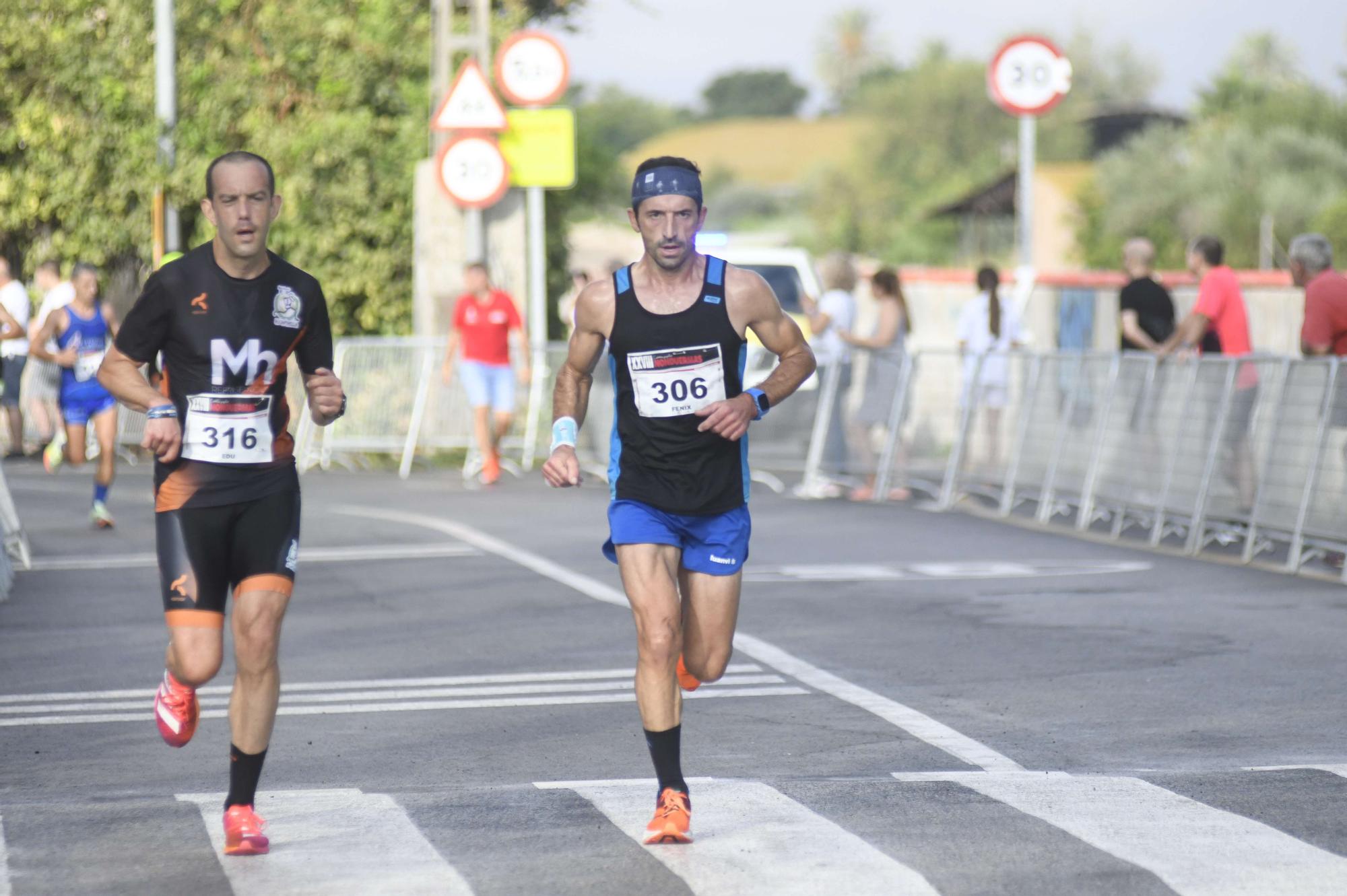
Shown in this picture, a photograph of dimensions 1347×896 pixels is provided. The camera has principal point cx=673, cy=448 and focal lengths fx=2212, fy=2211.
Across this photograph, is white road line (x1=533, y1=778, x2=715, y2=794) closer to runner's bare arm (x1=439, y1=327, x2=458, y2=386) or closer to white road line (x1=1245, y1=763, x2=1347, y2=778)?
white road line (x1=1245, y1=763, x2=1347, y2=778)

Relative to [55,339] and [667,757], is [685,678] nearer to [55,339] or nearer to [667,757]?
[667,757]

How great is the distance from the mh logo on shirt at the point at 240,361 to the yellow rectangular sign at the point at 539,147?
16880 millimetres

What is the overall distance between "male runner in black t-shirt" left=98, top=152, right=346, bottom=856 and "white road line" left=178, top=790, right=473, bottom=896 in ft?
0.86

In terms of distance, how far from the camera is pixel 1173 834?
612 centimetres

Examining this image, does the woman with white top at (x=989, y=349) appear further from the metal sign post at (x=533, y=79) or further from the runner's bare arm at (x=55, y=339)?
the runner's bare arm at (x=55, y=339)

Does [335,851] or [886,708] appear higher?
[335,851]

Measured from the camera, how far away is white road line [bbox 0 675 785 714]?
920cm

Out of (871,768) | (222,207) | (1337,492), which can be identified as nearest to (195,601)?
(222,207)

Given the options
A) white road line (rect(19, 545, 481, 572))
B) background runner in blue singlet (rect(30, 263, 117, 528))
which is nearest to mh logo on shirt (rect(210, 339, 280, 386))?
white road line (rect(19, 545, 481, 572))

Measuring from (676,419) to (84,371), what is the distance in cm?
1141

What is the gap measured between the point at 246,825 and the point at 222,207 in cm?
172

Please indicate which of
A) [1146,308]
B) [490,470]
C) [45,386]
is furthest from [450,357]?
[1146,308]

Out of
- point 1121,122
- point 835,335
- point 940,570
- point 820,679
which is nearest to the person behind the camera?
point 820,679

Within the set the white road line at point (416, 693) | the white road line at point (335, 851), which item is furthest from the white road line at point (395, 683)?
the white road line at point (335, 851)
